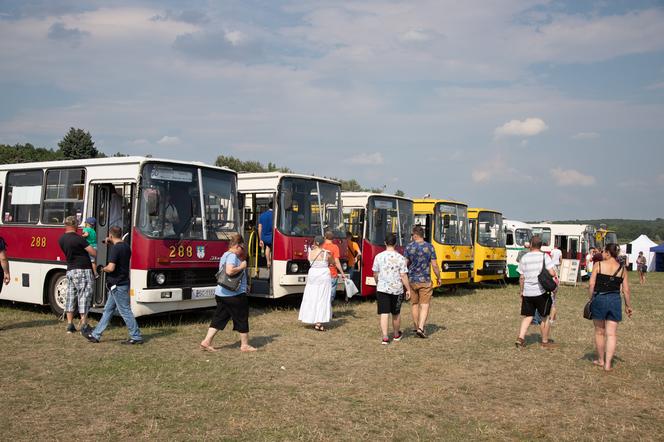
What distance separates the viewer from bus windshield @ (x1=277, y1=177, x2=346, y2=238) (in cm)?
1448

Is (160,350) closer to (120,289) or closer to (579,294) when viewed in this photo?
(120,289)

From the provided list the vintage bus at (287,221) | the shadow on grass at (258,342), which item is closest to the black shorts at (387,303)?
the shadow on grass at (258,342)

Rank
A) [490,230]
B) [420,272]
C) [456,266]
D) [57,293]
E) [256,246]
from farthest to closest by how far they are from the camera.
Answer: [490,230], [456,266], [256,246], [57,293], [420,272]

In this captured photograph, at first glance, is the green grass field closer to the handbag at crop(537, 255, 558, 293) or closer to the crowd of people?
the crowd of people

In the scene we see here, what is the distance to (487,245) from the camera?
22.7 metres

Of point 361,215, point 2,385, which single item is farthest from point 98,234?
point 361,215

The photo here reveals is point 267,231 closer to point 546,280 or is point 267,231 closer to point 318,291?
point 318,291

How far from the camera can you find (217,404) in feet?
23.0

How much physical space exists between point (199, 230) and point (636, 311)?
496 inches

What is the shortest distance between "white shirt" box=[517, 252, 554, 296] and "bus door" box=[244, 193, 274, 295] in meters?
5.90

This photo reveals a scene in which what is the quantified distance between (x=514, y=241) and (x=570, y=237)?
639 cm

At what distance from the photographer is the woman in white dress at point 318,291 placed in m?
12.3

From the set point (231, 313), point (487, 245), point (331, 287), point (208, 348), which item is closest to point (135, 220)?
point (231, 313)

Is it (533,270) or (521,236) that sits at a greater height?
(521,236)
